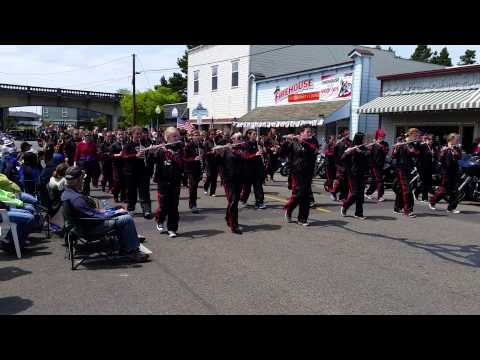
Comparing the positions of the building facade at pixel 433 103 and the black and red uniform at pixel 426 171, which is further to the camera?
the building facade at pixel 433 103

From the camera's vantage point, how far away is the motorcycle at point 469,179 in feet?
38.5

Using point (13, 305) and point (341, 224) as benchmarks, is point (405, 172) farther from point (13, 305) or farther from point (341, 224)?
point (13, 305)

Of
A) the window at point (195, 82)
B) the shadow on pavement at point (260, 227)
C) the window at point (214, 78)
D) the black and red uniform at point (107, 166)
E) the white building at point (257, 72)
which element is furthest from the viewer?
the window at point (195, 82)

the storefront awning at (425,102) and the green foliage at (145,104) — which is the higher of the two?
the green foliage at (145,104)

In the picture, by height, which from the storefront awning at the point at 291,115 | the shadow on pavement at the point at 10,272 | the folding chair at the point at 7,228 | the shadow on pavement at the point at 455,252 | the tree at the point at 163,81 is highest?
the tree at the point at 163,81

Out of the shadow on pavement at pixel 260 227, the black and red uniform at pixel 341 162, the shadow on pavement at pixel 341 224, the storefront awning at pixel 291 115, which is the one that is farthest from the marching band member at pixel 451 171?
the storefront awning at pixel 291 115

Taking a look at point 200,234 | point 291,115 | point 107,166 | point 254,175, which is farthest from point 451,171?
point 291,115

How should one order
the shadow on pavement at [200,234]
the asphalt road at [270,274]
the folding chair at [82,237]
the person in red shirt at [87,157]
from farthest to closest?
1. the person in red shirt at [87,157]
2. the shadow on pavement at [200,234]
3. the folding chair at [82,237]
4. the asphalt road at [270,274]

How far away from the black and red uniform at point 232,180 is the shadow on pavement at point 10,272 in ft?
11.6

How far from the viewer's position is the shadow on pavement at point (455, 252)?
6.52m

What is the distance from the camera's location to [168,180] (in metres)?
7.84

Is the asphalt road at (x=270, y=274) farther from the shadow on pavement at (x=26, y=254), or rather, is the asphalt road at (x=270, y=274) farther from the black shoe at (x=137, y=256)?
the black shoe at (x=137, y=256)

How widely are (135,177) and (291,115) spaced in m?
14.7
